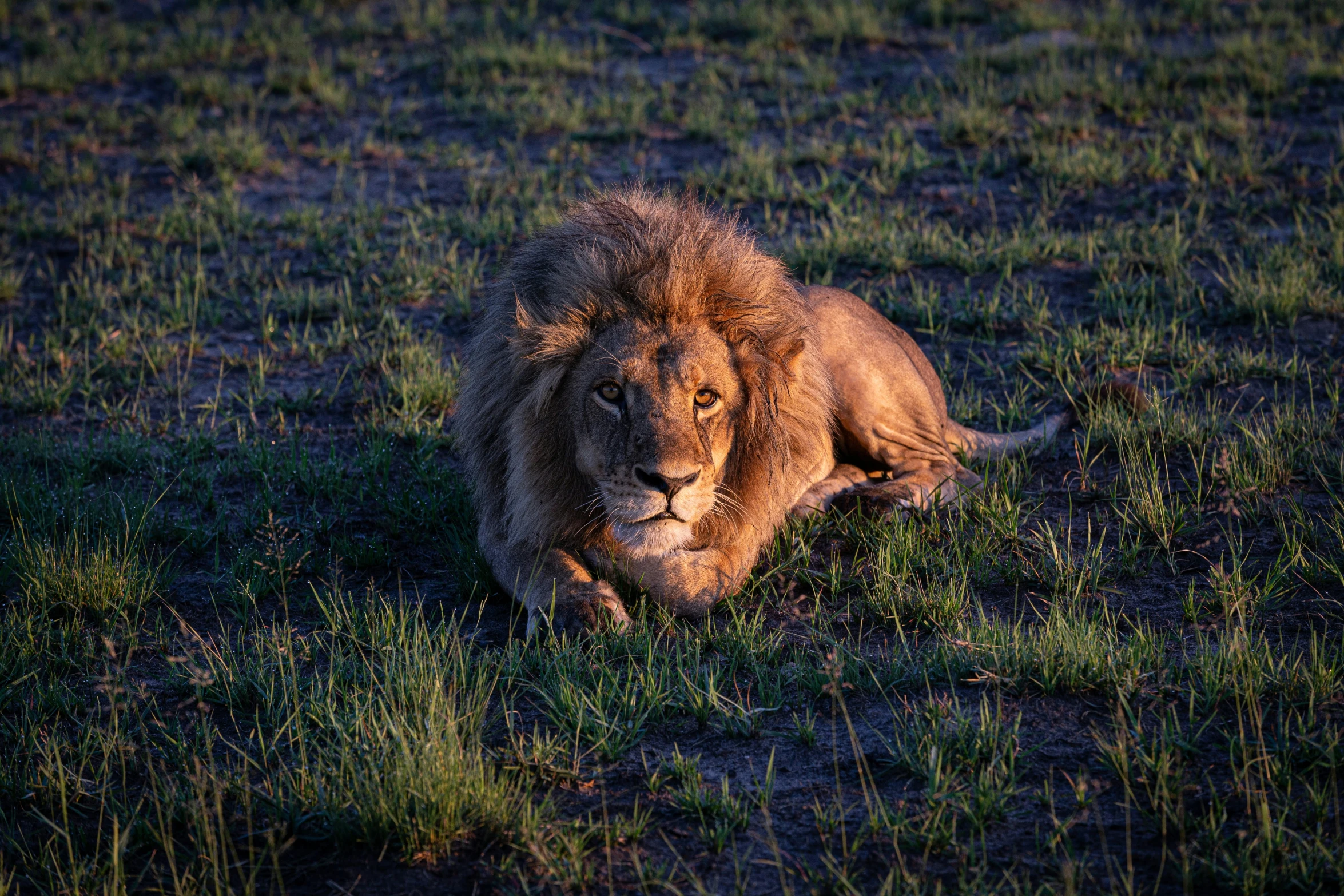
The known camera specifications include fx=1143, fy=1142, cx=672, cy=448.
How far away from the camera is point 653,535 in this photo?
13.3 feet

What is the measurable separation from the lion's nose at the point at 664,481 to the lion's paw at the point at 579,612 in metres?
0.52

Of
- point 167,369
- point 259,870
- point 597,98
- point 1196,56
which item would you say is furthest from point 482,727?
point 1196,56

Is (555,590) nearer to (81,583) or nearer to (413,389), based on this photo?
(81,583)

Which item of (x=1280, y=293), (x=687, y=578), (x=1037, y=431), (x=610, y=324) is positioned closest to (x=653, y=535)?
(x=687, y=578)

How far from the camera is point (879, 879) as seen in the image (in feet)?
9.61

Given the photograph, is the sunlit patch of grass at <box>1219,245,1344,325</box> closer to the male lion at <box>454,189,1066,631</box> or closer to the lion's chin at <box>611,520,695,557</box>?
the male lion at <box>454,189,1066,631</box>

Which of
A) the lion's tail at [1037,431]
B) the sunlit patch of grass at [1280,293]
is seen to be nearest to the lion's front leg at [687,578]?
the lion's tail at [1037,431]

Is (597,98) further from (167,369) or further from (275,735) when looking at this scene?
(275,735)

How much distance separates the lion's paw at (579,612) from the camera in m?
4.09

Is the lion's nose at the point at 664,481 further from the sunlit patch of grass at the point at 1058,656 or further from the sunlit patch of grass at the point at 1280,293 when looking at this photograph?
the sunlit patch of grass at the point at 1280,293

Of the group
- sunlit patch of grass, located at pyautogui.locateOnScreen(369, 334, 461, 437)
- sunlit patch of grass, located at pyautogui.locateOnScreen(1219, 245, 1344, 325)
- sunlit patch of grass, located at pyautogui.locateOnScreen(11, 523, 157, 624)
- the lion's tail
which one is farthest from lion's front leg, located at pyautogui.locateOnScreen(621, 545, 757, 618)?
sunlit patch of grass, located at pyautogui.locateOnScreen(1219, 245, 1344, 325)

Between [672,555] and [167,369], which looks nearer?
[672,555]

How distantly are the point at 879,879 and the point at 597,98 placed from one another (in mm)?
9180

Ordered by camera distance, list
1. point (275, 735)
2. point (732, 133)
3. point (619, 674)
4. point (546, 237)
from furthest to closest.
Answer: point (732, 133)
point (546, 237)
point (619, 674)
point (275, 735)
